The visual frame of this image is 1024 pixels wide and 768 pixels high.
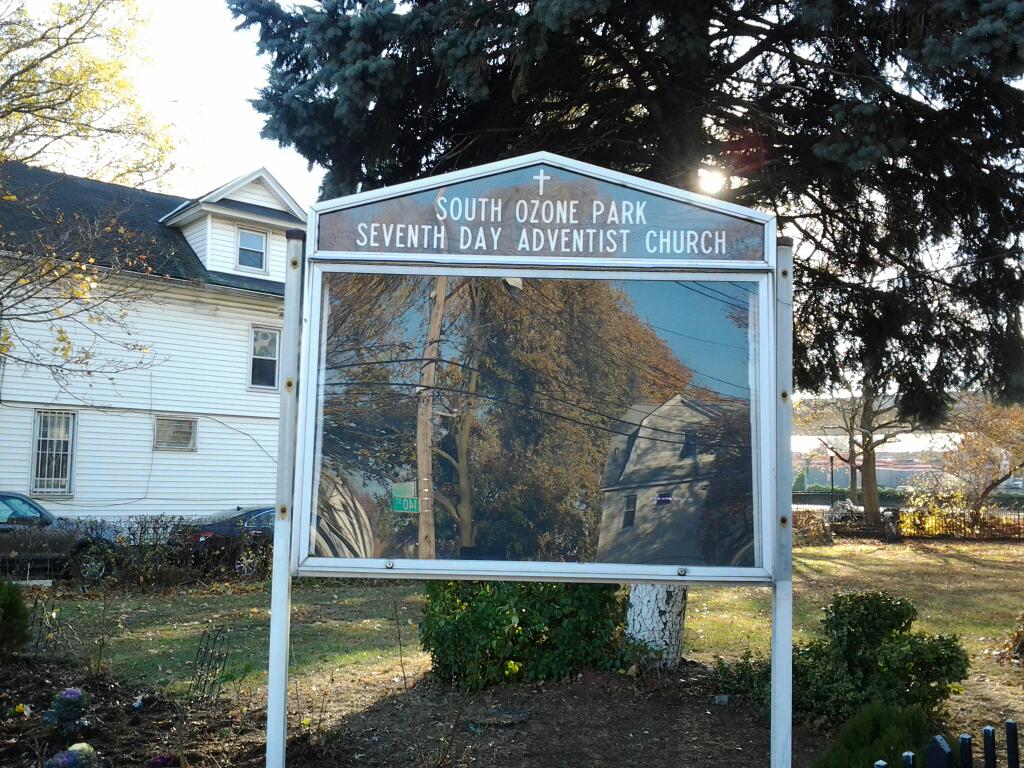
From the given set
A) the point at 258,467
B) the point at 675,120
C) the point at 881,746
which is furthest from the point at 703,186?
the point at 258,467

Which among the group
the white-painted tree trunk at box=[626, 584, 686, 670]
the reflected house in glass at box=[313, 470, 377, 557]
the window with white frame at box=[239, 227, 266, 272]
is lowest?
the white-painted tree trunk at box=[626, 584, 686, 670]

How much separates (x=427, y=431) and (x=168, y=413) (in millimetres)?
19122

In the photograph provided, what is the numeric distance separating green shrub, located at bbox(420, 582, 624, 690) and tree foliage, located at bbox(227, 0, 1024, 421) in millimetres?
3637

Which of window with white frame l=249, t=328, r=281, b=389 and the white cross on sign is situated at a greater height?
window with white frame l=249, t=328, r=281, b=389

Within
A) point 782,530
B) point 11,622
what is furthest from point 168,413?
point 782,530

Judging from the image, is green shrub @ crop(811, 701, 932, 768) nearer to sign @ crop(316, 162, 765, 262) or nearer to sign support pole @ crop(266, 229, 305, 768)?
sign @ crop(316, 162, 765, 262)

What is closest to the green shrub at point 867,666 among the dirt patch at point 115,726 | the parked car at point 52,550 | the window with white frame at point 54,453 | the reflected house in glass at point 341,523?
the reflected house in glass at point 341,523

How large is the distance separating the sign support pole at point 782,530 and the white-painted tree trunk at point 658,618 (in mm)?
2597

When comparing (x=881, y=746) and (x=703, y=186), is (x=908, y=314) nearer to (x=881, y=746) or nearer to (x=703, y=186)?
(x=703, y=186)

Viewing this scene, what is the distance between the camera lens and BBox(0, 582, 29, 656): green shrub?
6688 millimetres

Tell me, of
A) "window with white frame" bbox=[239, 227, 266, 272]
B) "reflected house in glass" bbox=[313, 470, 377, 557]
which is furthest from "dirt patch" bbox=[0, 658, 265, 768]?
"window with white frame" bbox=[239, 227, 266, 272]

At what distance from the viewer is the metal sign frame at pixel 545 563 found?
421 cm

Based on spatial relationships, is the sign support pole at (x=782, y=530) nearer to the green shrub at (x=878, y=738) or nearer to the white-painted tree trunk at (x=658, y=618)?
the green shrub at (x=878, y=738)

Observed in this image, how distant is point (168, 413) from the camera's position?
21.8 m
